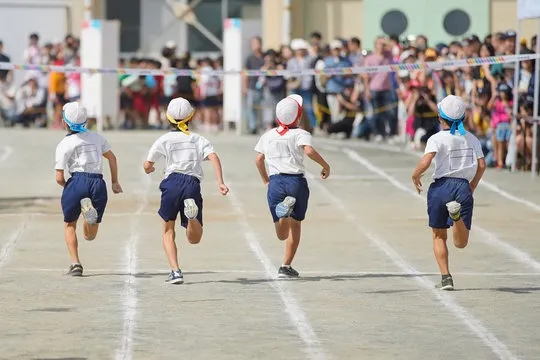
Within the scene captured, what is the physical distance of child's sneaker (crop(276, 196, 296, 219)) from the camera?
15047mm

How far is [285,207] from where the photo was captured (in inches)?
592

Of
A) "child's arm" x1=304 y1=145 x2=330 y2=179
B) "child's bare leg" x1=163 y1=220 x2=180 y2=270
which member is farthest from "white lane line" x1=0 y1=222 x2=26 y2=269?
"child's arm" x1=304 y1=145 x2=330 y2=179

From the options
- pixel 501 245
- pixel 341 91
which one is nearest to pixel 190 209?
pixel 501 245

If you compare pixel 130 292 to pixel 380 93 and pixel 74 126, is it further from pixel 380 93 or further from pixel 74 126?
pixel 380 93

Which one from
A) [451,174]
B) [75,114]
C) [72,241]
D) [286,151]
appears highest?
[75,114]

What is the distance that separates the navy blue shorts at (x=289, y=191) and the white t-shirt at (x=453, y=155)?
134cm

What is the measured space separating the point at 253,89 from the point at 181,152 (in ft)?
72.5

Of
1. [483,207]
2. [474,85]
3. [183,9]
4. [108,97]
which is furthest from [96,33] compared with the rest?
[483,207]

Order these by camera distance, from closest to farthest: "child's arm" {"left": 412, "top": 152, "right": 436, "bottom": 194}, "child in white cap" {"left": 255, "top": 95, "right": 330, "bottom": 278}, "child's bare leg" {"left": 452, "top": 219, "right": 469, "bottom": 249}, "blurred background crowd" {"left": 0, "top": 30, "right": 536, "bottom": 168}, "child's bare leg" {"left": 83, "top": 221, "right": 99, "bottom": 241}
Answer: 1. "child's arm" {"left": 412, "top": 152, "right": 436, "bottom": 194}
2. "child's bare leg" {"left": 452, "top": 219, "right": 469, "bottom": 249}
3. "child in white cap" {"left": 255, "top": 95, "right": 330, "bottom": 278}
4. "child's bare leg" {"left": 83, "top": 221, "right": 99, "bottom": 241}
5. "blurred background crowd" {"left": 0, "top": 30, "right": 536, "bottom": 168}

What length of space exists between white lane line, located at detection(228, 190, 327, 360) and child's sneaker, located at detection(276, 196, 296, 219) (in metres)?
0.54

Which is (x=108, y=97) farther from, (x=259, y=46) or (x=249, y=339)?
(x=249, y=339)

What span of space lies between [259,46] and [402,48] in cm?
379

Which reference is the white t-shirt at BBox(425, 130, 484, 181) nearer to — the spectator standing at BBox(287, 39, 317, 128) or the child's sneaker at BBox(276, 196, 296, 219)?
the child's sneaker at BBox(276, 196, 296, 219)

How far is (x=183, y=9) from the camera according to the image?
1827 inches
